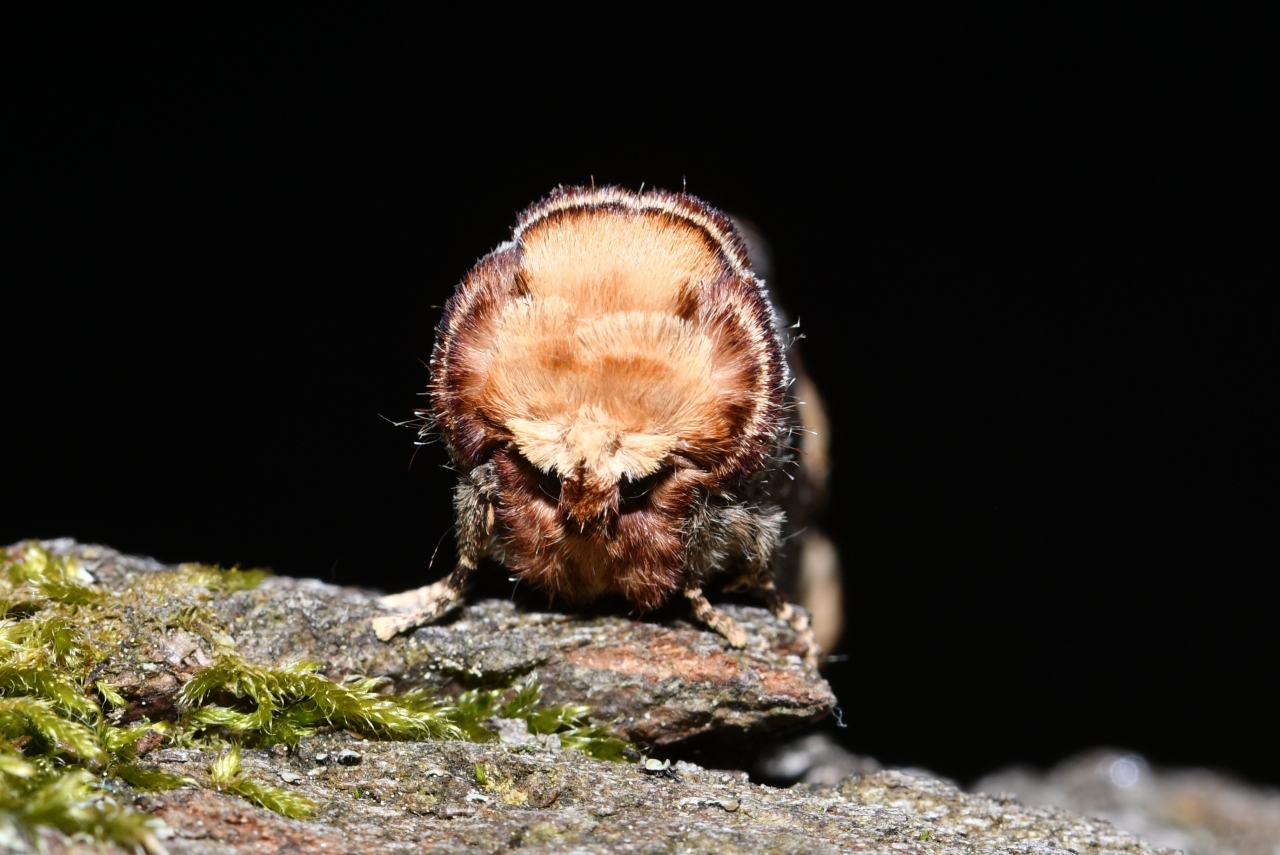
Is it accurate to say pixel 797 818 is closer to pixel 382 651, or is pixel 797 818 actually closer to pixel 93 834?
pixel 382 651

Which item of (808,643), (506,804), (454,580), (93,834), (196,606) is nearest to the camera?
(93,834)

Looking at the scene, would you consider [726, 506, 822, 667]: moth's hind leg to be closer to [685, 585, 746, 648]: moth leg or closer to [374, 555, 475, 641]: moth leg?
[685, 585, 746, 648]: moth leg

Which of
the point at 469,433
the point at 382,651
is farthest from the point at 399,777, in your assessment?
the point at 469,433

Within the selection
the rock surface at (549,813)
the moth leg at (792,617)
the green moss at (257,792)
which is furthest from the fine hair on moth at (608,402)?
the green moss at (257,792)

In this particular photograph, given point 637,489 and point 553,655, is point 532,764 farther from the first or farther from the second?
point 637,489

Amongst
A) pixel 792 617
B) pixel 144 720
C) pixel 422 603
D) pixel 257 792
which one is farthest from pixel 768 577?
pixel 144 720
